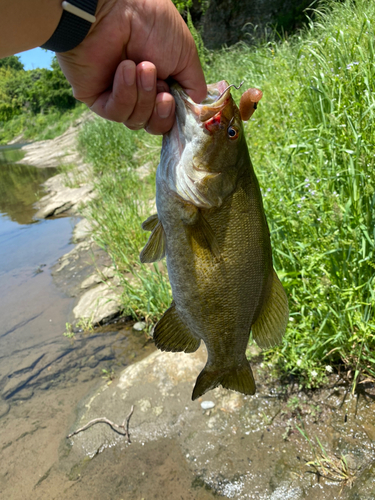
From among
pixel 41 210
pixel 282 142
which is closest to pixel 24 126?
pixel 41 210

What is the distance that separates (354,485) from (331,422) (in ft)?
1.60

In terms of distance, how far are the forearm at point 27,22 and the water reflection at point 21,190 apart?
39.3ft

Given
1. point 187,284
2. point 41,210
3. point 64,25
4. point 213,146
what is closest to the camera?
point 64,25

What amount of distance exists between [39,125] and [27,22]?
200 feet

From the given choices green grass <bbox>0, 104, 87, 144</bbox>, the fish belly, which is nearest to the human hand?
the fish belly

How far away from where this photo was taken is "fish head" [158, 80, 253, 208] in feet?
5.52

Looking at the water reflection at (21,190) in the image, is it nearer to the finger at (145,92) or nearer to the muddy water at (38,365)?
the muddy water at (38,365)

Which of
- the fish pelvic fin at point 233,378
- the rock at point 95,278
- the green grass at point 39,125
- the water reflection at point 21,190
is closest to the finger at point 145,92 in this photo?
the fish pelvic fin at point 233,378

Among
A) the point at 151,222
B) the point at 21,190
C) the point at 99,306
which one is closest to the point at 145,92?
the point at 151,222

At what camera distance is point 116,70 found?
5.77ft

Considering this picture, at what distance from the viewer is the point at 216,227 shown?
178cm

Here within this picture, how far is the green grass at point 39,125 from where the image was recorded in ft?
146

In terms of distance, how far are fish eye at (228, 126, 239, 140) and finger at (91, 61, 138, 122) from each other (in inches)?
20.2

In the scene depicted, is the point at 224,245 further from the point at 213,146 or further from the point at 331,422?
the point at 331,422
